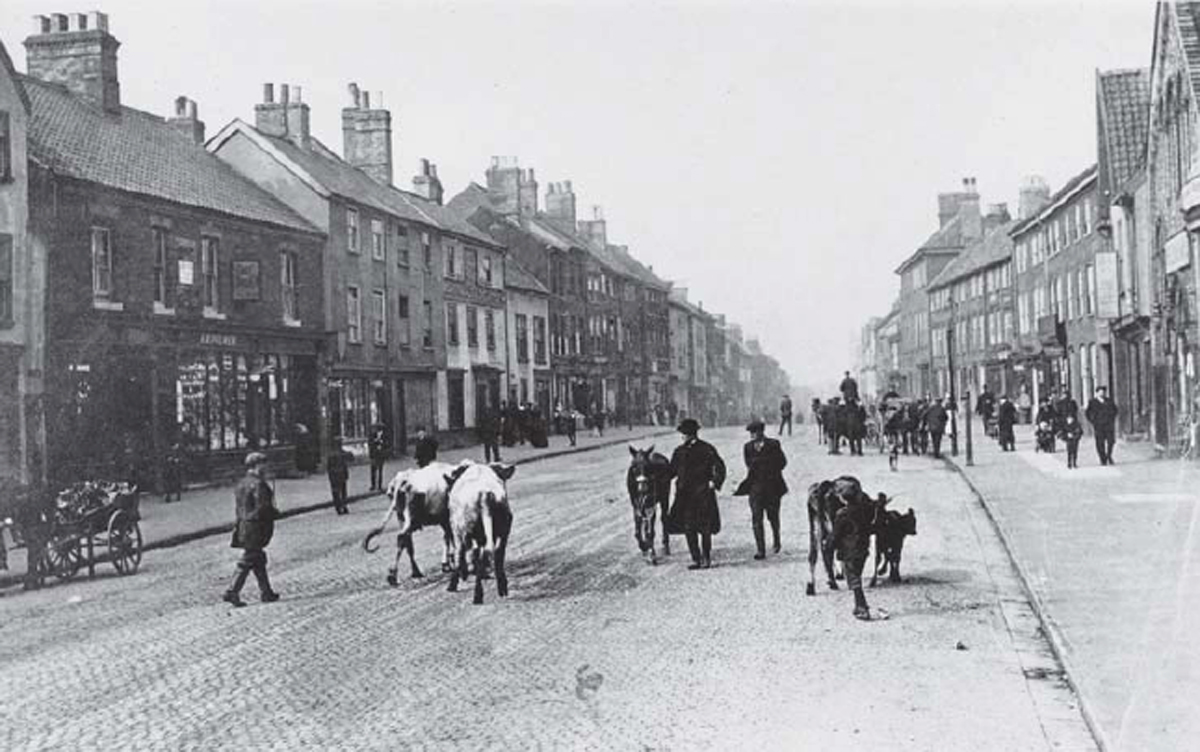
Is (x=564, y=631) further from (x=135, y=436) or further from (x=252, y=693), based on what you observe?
(x=135, y=436)

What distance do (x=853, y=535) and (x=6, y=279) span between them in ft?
55.9

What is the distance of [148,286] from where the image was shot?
25766 millimetres

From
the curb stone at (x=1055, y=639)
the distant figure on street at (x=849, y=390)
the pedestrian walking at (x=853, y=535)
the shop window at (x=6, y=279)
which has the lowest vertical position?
the curb stone at (x=1055, y=639)

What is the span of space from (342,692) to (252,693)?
0.58 meters

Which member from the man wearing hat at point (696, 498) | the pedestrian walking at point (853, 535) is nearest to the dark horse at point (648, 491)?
the man wearing hat at point (696, 498)

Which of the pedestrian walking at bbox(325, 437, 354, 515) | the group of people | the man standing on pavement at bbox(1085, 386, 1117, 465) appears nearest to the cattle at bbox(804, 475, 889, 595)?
the pedestrian walking at bbox(325, 437, 354, 515)

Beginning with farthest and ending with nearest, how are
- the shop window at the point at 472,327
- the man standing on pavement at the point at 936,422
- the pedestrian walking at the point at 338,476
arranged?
the shop window at the point at 472,327 → the man standing on pavement at the point at 936,422 → the pedestrian walking at the point at 338,476

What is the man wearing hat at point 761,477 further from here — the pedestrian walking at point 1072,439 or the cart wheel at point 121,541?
the pedestrian walking at point 1072,439

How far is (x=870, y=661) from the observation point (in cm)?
861

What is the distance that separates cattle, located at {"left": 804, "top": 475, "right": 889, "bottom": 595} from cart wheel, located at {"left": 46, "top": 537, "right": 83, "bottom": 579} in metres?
8.09

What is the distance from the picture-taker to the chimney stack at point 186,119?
1385 inches

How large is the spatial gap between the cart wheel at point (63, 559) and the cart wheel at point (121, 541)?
0.36 m

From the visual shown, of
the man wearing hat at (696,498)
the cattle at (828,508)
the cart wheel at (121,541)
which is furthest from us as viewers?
the cart wheel at (121,541)

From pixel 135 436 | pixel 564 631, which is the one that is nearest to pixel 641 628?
pixel 564 631
